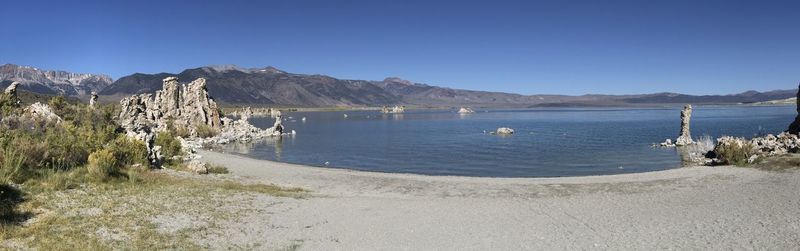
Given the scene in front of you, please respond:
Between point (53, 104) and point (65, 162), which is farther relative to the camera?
point (53, 104)

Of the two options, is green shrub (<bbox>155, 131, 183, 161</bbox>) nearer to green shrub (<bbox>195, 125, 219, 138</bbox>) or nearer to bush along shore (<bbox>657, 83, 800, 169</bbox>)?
bush along shore (<bbox>657, 83, 800, 169</bbox>)

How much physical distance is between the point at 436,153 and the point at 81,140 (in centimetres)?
2849

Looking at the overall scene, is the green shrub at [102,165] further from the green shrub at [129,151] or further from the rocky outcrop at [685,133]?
the rocky outcrop at [685,133]

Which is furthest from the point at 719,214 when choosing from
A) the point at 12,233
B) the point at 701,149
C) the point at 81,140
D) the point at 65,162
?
the point at 701,149

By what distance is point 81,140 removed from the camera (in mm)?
21359

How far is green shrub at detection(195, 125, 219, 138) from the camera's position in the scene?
62531mm

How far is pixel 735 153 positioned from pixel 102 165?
95.0ft

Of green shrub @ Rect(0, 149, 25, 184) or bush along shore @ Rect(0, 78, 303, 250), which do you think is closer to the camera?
bush along shore @ Rect(0, 78, 303, 250)

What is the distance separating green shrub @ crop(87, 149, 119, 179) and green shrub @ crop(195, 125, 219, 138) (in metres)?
45.0

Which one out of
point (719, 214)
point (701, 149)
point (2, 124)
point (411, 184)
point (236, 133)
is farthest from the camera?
point (236, 133)

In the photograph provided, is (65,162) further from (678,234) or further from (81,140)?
(678,234)

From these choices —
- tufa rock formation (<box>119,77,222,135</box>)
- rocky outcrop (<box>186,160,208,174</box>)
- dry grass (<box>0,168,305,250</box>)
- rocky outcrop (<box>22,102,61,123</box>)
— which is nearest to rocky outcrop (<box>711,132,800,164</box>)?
dry grass (<box>0,168,305,250</box>)

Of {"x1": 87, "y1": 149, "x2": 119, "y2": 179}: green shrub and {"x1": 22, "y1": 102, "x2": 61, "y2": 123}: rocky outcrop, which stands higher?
{"x1": 22, "y1": 102, "x2": 61, "y2": 123}: rocky outcrop

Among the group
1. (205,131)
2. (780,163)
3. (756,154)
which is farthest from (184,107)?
(780,163)
